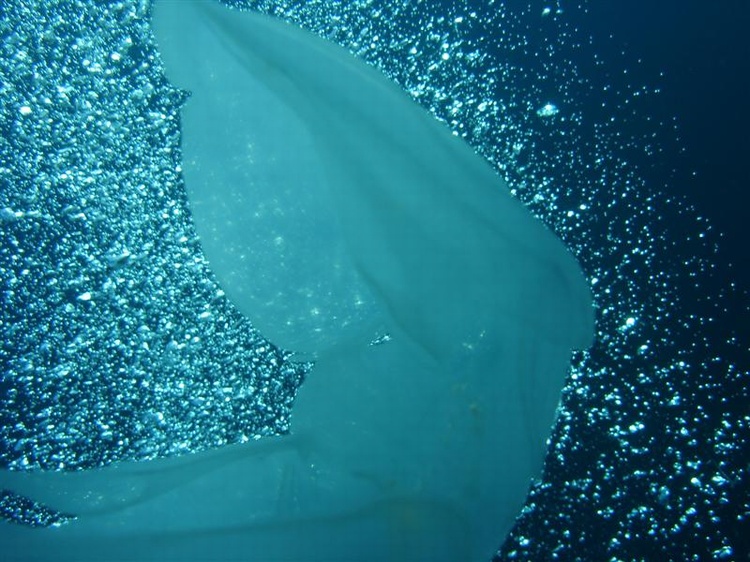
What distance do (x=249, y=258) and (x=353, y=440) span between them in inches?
8.2

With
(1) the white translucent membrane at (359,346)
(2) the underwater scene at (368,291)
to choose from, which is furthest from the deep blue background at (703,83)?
(1) the white translucent membrane at (359,346)

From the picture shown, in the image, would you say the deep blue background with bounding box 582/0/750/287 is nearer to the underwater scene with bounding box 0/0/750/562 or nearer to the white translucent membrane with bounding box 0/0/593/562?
the underwater scene with bounding box 0/0/750/562

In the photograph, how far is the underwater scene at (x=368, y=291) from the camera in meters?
0.58

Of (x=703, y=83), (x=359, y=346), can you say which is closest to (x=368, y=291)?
(x=359, y=346)

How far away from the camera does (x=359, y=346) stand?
0.59 metres

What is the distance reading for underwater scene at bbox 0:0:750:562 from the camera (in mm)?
583

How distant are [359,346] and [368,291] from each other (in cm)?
6

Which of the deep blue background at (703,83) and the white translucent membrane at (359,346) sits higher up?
the deep blue background at (703,83)

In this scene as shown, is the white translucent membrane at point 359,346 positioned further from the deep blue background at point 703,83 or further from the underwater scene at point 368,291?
the deep blue background at point 703,83

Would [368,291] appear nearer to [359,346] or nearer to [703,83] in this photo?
[359,346]

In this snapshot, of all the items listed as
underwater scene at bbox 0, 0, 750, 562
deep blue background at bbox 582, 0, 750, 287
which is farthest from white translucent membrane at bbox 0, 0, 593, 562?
deep blue background at bbox 582, 0, 750, 287

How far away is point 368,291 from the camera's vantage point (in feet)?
1.96

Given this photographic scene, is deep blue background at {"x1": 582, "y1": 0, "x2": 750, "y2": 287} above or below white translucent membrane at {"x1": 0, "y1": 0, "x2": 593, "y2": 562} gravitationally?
above

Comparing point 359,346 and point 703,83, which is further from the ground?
point 703,83
